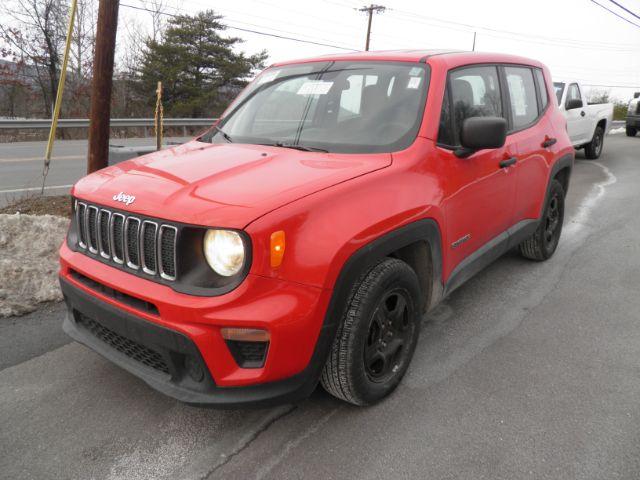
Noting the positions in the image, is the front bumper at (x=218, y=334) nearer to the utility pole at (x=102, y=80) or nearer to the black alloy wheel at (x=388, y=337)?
the black alloy wheel at (x=388, y=337)

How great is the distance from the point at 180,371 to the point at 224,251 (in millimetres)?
587

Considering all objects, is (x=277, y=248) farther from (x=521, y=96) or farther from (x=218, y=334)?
(x=521, y=96)

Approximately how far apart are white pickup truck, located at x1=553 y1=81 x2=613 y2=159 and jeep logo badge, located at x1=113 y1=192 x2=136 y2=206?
904 centimetres

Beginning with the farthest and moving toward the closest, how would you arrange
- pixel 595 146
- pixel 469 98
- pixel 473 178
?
1. pixel 595 146
2. pixel 469 98
3. pixel 473 178

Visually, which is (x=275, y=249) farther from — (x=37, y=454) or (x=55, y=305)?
(x=55, y=305)

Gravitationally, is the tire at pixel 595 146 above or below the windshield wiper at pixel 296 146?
above

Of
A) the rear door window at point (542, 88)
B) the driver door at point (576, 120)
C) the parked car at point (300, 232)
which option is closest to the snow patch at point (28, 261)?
the parked car at point (300, 232)

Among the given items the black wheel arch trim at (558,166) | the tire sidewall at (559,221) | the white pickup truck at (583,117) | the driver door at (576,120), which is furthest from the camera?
the driver door at (576,120)

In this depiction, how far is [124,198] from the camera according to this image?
2.46 meters

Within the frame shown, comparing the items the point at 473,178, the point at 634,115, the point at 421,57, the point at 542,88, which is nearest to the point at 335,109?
the point at 421,57

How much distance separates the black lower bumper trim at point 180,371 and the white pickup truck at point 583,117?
8982mm

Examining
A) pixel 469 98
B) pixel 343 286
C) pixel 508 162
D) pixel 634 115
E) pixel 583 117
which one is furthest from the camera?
pixel 634 115

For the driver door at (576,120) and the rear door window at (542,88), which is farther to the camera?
the driver door at (576,120)

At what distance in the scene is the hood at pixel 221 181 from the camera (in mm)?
2217
